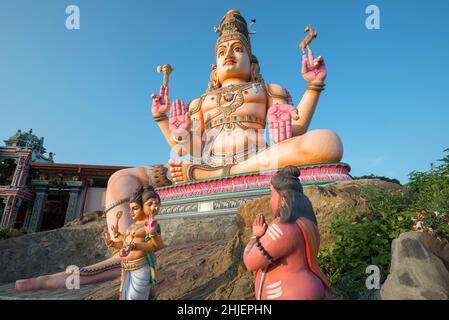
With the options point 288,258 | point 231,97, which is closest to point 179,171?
point 231,97

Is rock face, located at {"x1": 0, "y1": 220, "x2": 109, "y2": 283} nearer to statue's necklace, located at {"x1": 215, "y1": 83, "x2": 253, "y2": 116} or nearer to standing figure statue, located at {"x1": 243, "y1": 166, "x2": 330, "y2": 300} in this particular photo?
statue's necklace, located at {"x1": 215, "y1": 83, "x2": 253, "y2": 116}

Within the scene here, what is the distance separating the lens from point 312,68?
4961mm

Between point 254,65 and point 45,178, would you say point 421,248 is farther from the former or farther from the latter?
point 45,178

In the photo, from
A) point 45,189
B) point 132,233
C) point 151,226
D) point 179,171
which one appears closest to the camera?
point 151,226

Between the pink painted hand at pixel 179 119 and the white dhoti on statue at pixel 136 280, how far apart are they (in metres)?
3.79

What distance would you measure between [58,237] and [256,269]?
4478 millimetres

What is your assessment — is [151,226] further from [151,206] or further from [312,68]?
[312,68]

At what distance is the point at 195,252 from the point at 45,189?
12.7 metres

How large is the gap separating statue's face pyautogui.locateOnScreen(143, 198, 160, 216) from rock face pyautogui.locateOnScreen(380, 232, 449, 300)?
5.26 feet

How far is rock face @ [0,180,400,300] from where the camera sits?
2.35 meters

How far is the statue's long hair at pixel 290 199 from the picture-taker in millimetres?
1756

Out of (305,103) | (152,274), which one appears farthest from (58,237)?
(305,103)

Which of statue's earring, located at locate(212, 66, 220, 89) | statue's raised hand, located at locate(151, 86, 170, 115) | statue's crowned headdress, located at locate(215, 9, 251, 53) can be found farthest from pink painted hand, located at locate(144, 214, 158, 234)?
statue's crowned headdress, located at locate(215, 9, 251, 53)

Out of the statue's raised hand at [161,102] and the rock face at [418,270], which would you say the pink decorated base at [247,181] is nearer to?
the statue's raised hand at [161,102]
